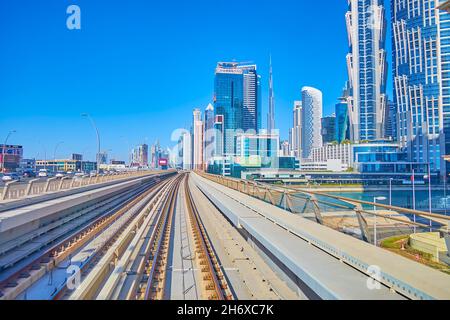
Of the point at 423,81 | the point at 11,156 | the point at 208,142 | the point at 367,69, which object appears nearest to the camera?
the point at 11,156

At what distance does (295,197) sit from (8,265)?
8.14m

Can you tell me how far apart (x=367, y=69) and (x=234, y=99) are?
244 ft

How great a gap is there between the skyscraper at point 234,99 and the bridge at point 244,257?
463 ft

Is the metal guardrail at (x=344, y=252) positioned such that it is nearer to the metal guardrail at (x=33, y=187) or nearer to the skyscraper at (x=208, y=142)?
the metal guardrail at (x=33, y=187)

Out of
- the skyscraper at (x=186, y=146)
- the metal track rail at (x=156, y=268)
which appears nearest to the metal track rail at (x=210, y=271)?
the metal track rail at (x=156, y=268)

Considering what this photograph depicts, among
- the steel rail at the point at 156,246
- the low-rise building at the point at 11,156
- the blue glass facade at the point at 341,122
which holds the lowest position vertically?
the steel rail at the point at 156,246

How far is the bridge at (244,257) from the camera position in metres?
4.15

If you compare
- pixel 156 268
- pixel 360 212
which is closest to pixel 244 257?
pixel 156 268

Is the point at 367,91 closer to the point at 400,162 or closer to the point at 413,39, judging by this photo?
the point at 413,39

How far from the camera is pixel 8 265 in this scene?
7871mm

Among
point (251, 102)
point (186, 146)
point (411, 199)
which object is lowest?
point (411, 199)

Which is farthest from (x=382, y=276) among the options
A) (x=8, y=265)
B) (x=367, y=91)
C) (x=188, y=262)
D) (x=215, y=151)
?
(x=367, y=91)

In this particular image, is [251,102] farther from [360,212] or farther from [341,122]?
[360,212]

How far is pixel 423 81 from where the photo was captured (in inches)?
4596
